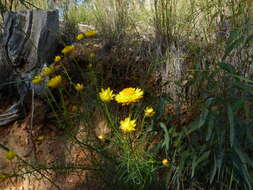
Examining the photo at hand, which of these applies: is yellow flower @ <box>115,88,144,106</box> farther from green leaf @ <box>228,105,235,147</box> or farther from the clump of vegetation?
green leaf @ <box>228,105,235,147</box>

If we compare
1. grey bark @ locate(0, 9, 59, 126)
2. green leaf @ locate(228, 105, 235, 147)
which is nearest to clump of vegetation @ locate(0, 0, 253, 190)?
green leaf @ locate(228, 105, 235, 147)

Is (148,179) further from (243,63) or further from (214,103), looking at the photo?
(243,63)

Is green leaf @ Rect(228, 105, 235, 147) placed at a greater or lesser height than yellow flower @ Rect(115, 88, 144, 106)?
lesser

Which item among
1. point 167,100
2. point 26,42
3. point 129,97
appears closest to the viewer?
point 129,97

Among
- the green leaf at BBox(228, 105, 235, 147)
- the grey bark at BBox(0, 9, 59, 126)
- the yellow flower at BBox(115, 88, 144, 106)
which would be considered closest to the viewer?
the green leaf at BBox(228, 105, 235, 147)

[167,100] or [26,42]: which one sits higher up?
[26,42]

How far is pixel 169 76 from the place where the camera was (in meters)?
1.63

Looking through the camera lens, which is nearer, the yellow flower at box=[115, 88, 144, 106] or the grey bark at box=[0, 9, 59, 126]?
the yellow flower at box=[115, 88, 144, 106]

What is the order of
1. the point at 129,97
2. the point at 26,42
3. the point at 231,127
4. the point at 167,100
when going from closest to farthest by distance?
the point at 231,127 < the point at 129,97 < the point at 167,100 < the point at 26,42

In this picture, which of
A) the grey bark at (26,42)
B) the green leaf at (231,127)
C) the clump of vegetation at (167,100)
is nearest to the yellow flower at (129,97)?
the clump of vegetation at (167,100)

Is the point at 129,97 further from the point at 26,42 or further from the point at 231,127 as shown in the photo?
the point at 26,42

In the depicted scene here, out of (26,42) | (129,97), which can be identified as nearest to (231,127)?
(129,97)

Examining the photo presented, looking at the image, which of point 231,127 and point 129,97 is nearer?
point 231,127

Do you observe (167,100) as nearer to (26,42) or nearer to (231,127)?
(231,127)
